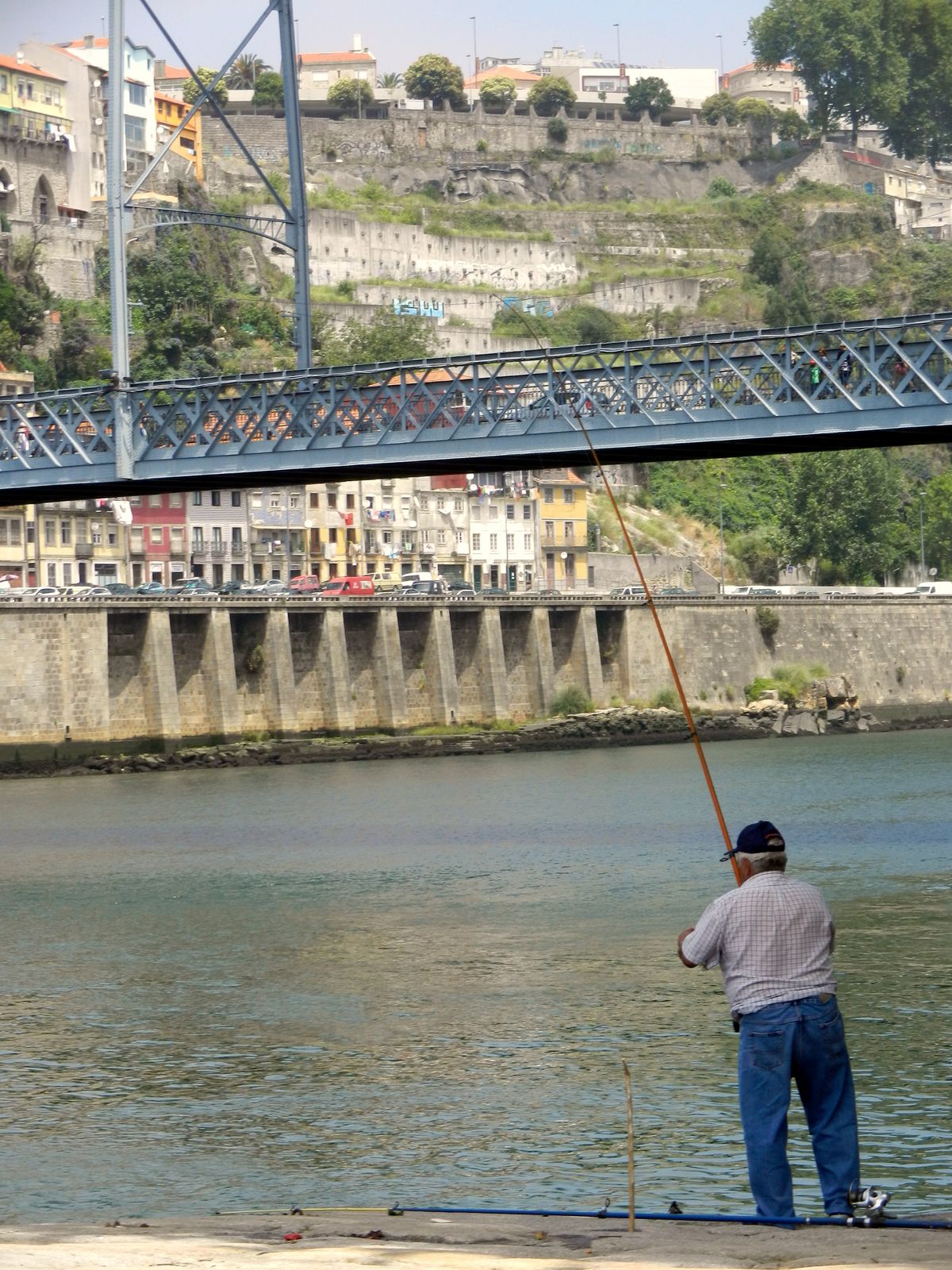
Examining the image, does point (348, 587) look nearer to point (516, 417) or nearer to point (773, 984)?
point (516, 417)

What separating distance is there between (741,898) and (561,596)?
80.2 m

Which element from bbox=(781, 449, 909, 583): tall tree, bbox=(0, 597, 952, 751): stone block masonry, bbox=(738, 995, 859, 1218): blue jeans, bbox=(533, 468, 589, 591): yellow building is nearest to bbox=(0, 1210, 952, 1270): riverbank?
bbox=(738, 995, 859, 1218): blue jeans

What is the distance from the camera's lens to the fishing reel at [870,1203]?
10.8 m

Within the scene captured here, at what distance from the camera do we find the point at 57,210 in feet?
408

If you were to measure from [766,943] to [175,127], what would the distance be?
129712 millimetres

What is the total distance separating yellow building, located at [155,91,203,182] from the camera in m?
136

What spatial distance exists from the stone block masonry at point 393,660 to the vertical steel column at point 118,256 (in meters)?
20.3

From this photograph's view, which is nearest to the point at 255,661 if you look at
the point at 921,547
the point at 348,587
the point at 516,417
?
the point at 348,587

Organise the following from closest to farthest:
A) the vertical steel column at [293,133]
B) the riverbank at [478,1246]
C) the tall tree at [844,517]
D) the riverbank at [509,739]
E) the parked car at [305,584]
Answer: the riverbank at [478,1246]
the vertical steel column at [293,133]
the riverbank at [509,739]
the parked car at [305,584]
the tall tree at [844,517]

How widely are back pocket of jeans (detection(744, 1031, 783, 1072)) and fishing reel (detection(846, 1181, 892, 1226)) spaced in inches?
30.3

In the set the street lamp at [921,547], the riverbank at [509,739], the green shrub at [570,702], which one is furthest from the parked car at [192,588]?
the street lamp at [921,547]

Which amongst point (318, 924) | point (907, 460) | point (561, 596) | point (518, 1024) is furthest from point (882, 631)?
point (518, 1024)

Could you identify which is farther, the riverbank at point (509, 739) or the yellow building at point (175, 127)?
the yellow building at point (175, 127)

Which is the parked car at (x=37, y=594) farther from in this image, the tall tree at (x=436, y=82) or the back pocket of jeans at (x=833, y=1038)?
the tall tree at (x=436, y=82)
